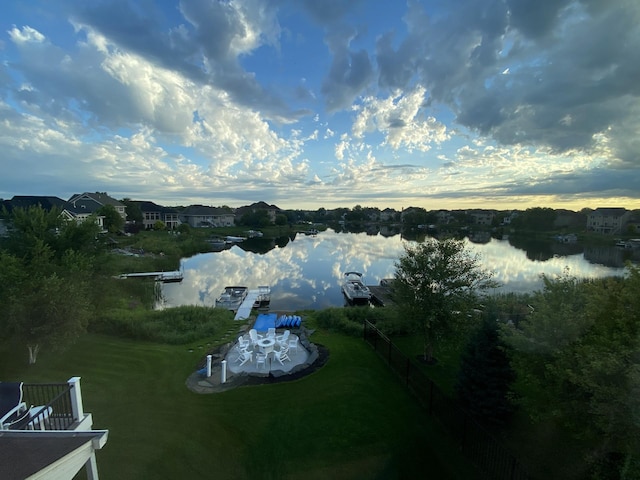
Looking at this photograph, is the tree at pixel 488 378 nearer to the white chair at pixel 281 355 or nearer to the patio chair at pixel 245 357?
the white chair at pixel 281 355

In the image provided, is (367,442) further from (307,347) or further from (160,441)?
(307,347)

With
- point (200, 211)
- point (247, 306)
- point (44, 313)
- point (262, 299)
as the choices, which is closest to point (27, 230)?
point (44, 313)

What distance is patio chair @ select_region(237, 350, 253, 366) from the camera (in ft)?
39.9

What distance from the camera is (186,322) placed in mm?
17078

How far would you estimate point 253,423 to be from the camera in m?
8.56

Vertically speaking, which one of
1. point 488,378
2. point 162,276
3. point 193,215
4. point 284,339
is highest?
point 193,215

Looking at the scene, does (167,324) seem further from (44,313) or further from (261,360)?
(261,360)

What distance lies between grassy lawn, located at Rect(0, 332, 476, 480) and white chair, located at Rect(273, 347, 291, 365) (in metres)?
1.73

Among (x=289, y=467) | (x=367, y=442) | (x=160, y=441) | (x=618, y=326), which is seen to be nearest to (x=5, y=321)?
(x=160, y=441)

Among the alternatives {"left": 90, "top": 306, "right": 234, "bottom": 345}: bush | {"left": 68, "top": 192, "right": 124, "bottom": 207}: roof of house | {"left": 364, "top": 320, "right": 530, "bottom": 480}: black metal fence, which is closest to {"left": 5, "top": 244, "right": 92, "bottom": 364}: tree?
{"left": 90, "top": 306, "right": 234, "bottom": 345}: bush

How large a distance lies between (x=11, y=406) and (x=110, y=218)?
6105cm

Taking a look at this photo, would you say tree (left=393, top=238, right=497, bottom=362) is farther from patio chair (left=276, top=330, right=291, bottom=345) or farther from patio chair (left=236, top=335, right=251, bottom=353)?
patio chair (left=236, top=335, right=251, bottom=353)

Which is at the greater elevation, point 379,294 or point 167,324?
point 167,324

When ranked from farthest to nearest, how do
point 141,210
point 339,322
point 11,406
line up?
point 141,210, point 339,322, point 11,406
